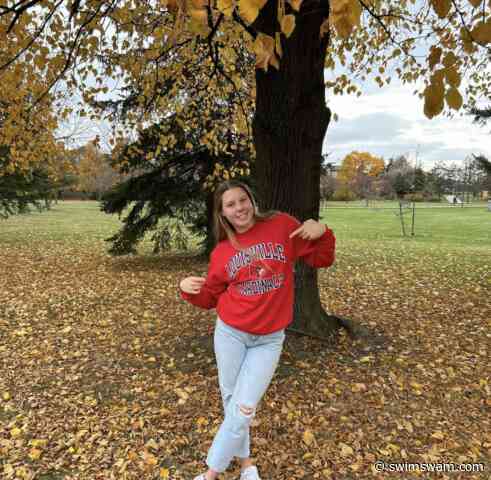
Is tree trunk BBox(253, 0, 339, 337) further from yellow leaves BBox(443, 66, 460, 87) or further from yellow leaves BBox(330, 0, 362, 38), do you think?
yellow leaves BBox(330, 0, 362, 38)

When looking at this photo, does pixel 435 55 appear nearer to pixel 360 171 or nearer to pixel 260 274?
pixel 260 274

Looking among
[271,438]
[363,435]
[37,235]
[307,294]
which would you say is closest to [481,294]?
[307,294]

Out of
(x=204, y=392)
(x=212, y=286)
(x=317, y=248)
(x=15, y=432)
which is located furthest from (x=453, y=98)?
(x=15, y=432)

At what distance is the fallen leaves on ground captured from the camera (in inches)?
111

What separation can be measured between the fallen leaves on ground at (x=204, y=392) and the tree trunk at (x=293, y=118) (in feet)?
5.13

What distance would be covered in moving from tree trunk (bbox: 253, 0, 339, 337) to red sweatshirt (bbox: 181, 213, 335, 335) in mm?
1401

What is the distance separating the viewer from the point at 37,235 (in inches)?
652

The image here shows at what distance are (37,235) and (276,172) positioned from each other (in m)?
15.5

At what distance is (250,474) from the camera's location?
8.48ft

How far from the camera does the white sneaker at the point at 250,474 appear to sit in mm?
2578

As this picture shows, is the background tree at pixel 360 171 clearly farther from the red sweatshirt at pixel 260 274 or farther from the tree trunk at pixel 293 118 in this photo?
the red sweatshirt at pixel 260 274

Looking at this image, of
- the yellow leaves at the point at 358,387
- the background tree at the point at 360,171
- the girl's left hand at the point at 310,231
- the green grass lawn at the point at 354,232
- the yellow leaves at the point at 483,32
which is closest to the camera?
the yellow leaves at the point at 483,32

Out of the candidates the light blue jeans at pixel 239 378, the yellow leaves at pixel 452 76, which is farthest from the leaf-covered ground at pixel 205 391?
the yellow leaves at pixel 452 76

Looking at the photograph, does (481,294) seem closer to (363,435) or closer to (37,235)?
(363,435)
